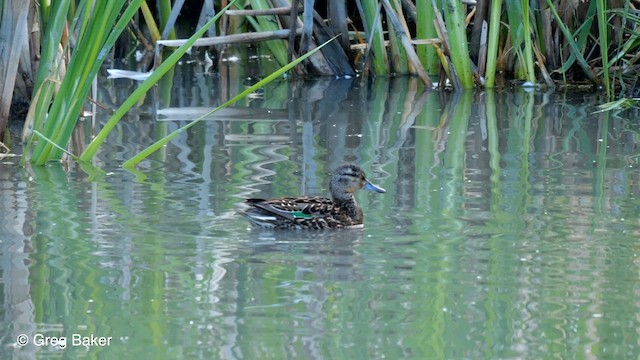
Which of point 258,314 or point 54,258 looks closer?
point 258,314

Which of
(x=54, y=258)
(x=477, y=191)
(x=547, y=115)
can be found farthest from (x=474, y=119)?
(x=54, y=258)

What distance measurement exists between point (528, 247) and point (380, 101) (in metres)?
5.02

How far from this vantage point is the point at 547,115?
9.52 m

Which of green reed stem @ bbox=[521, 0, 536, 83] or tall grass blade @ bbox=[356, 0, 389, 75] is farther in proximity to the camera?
tall grass blade @ bbox=[356, 0, 389, 75]

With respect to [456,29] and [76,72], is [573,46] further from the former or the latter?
[76,72]

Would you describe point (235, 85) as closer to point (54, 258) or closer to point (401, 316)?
point (54, 258)

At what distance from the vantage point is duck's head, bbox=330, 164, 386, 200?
249 inches

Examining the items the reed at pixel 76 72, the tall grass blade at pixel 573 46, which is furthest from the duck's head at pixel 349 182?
the tall grass blade at pixel 573 46

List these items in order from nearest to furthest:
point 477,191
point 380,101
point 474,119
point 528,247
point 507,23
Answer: point 528,247, point 477,191, point 474,119, point 380,101, point 507,23

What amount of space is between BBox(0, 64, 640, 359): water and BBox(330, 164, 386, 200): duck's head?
0.12m

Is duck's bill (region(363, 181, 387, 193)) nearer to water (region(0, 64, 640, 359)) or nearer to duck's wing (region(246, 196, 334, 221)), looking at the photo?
water (region(0, 64, 640, 359))

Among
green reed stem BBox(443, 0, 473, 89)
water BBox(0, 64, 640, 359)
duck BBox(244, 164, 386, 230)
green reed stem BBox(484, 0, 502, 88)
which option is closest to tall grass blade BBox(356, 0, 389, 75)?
green reed stem BBox(443, 0, 473, 89)

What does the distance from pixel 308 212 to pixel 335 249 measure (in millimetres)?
507

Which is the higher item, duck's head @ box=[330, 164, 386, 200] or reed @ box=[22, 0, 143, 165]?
reed @ box=[22, 0, 143, 165]
